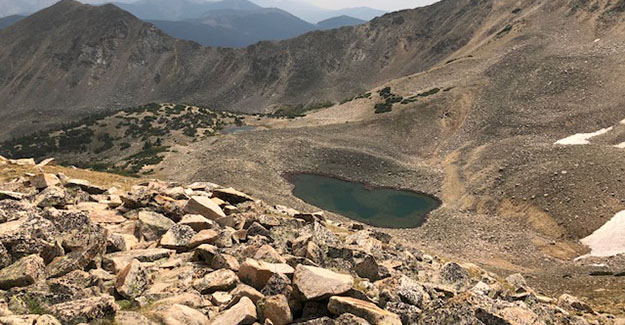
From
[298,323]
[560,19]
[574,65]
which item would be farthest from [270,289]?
[560,19]

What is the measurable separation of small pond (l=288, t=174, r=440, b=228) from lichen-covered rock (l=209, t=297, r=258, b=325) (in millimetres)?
42085

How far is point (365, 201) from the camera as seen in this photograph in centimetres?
5869

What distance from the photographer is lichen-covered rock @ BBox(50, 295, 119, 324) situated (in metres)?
8.02

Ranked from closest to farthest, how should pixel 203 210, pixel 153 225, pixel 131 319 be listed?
pixel 131 319, pixel 153 225, pixel 203 210

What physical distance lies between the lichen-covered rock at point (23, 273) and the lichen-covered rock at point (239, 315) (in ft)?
14.6

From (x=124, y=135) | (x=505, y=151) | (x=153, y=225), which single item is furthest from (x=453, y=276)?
(x=124, y=135)

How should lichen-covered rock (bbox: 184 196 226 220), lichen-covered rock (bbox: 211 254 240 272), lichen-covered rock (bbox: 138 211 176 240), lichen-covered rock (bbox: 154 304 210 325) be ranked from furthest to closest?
lichen-covered rock (bbox: 184 196 226 220)
lichen-covered rock (bbox: 138 211 176 240)
lichen-covered rock (bbox: 211 254 240 272)
lichen-covered rock (bbox: 154 304 210 325)

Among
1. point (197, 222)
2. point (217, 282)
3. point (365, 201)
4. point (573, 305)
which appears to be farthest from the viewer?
point (365, 201)

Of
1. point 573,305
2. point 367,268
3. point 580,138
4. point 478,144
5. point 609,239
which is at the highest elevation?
point 580,138

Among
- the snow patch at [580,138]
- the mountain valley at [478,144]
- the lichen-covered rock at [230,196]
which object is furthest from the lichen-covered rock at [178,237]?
the snow patch at [580,138]

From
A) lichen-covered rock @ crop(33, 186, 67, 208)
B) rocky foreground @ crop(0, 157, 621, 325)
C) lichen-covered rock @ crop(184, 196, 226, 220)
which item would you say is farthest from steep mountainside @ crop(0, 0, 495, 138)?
lichen-covered rock @ crop(33, 186, 67, 208)

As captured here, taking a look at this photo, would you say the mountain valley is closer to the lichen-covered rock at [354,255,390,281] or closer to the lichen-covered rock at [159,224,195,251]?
the lichen-covered rock at [354,255,390,281]

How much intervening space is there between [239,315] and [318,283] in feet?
7.07

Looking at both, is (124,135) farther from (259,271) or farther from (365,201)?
(259,271)
